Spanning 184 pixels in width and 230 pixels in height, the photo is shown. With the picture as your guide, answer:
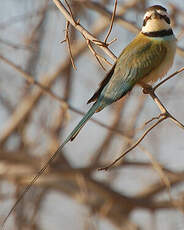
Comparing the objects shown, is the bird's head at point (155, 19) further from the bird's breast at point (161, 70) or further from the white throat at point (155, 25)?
the bird's breast at point (161, 70)

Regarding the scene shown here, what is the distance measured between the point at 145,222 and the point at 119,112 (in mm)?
1627

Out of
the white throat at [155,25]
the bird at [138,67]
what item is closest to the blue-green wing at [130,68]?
the bird at [138,67]

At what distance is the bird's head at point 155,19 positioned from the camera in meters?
3.41

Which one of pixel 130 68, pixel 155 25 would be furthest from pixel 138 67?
pixel 155 25

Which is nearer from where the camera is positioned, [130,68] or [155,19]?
[130,68]

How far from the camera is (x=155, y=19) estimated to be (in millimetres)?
3432

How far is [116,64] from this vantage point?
3.16 meters

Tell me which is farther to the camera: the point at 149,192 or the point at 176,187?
the point at 149,192

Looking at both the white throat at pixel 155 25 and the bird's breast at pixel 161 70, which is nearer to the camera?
the bird's breast at pixel 161 70

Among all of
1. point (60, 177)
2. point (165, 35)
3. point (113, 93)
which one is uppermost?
point (60, 177)

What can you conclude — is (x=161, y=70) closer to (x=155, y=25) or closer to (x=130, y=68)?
(x=130, y=68)

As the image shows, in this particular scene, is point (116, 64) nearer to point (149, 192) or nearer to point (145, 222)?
point (149, 192)

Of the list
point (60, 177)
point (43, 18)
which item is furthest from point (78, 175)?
point (43, 18)

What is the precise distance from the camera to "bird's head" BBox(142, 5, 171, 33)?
341 cm
